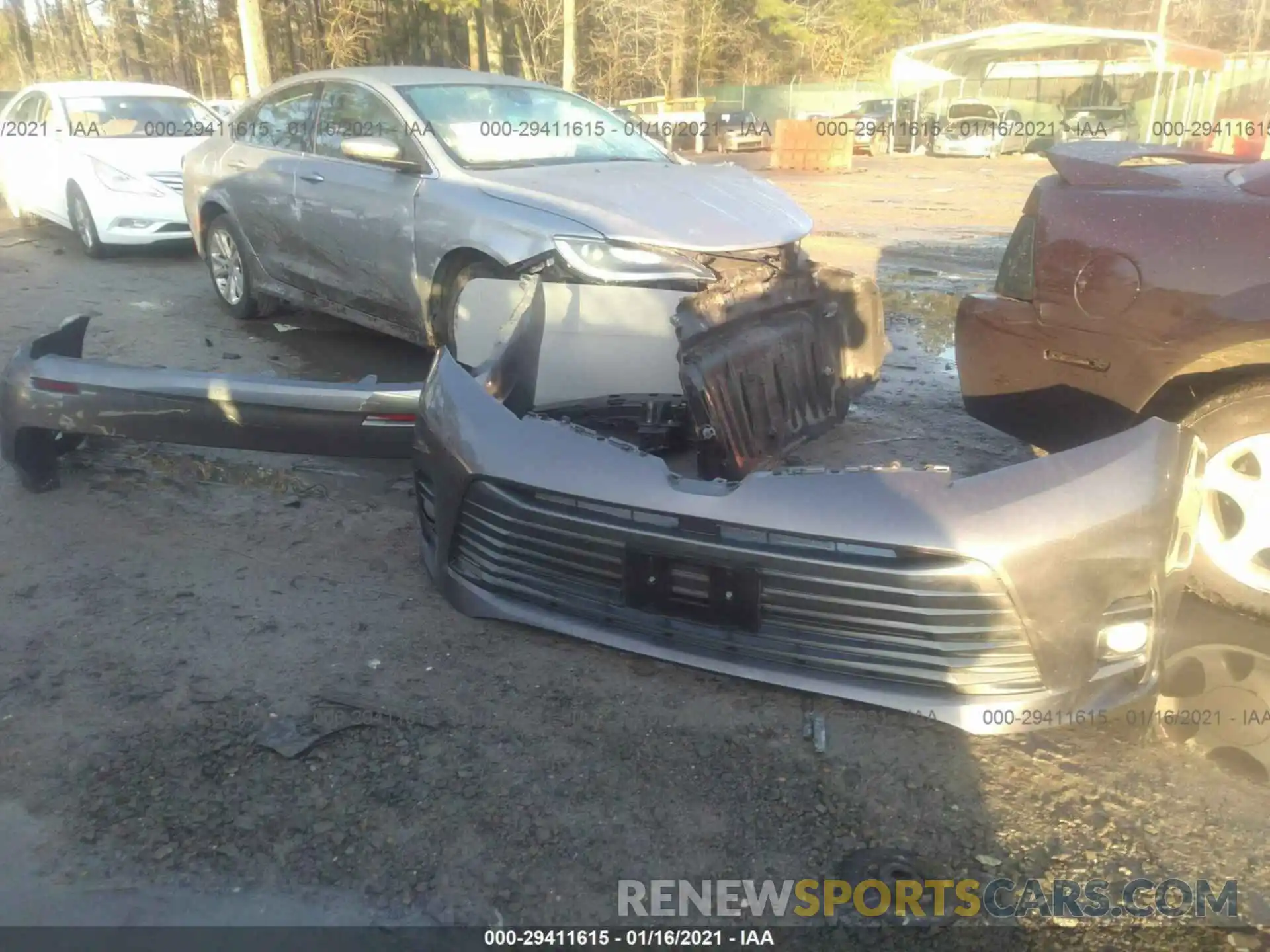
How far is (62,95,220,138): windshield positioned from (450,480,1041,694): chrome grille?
8.57 m

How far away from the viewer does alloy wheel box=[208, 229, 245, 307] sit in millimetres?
6656

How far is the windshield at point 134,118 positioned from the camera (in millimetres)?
9375

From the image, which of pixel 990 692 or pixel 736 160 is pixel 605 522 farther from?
pixel 736 160

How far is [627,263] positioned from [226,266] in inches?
152

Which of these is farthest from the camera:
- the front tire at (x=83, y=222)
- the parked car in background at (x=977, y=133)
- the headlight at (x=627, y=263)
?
the parked car in background at (x=977, y=133)

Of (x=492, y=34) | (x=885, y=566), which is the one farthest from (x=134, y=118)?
(x=492, y=34)

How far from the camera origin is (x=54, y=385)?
3.79 metres

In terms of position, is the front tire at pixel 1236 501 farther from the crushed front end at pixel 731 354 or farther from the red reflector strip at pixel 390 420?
the red reflector strip at pixel 390 420

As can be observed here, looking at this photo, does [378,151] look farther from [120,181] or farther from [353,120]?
[120,181]

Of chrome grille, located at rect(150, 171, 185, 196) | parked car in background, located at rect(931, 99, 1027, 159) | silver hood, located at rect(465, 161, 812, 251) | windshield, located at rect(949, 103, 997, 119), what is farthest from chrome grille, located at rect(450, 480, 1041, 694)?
A: windshield, located at rect(949, 103, 997, 119)

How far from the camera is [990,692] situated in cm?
242

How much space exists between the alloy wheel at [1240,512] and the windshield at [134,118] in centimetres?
947

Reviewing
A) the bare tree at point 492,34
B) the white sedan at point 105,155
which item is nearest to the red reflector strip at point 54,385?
the white sedan at point 105,155

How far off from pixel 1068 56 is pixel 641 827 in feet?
121
